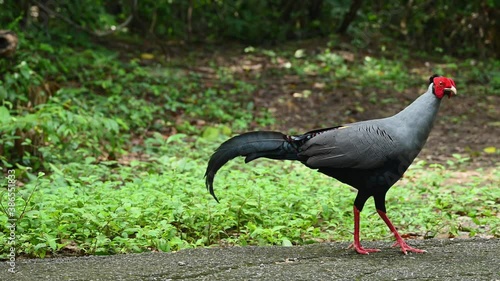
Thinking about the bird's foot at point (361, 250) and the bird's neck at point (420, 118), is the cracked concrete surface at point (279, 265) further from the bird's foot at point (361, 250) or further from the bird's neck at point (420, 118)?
the bird's neck at point (420, 118)

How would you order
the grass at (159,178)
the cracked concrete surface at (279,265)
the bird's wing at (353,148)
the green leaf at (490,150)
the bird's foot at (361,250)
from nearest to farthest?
the cracked concrete surface at (279,265) → the bird's wing at (353,148) → the bird's foot at (361,250) → the grass at (159,178) → the green leaf at (490,150)

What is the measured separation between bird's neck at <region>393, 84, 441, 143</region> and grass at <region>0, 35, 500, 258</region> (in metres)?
1.31

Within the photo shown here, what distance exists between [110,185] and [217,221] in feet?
3.63

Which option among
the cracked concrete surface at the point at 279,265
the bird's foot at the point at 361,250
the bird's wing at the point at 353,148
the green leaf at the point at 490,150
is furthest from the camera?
the green leaf at the point at 490,150

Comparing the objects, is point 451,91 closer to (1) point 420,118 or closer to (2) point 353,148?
(1) point 420,118

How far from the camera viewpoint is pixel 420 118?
4.28m

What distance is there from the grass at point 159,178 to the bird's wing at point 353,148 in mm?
928

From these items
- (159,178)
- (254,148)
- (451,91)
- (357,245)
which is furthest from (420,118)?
(159,178)

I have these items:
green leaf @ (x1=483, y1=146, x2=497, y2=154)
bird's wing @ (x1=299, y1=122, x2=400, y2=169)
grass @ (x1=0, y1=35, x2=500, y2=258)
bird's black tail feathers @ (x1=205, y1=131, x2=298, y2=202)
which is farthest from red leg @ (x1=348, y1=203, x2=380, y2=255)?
green leaf @ (x1=483, y1=146, x2=497, y2=154)

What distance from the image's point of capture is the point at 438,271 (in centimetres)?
397

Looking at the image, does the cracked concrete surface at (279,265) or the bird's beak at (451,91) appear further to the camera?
the bird's beak at (451,91)

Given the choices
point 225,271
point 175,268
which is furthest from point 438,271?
point 175,268

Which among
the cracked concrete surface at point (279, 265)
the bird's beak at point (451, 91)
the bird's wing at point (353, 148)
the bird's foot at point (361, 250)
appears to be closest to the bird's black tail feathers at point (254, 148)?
the bird's wing at point (353, 148)

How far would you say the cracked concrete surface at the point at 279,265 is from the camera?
3.92m
